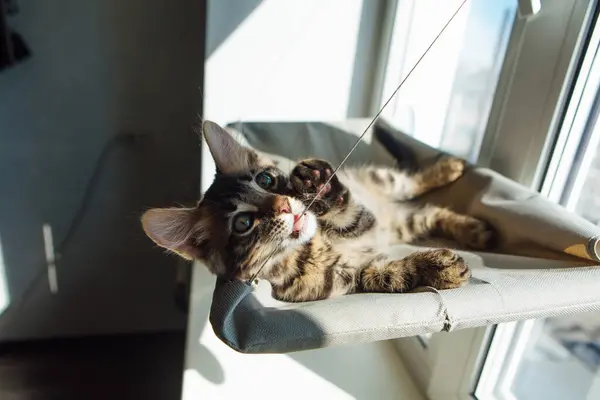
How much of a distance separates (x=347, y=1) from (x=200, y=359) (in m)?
1.00

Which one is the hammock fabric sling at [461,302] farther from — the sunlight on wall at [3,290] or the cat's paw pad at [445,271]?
the sunlight on wall at [3,290]

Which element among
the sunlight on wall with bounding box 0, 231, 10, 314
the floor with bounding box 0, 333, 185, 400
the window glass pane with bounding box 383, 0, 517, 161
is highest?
the window glass pane with bounding box 383, 0, 517, 161

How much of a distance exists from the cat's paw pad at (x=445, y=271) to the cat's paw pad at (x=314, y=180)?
261mm

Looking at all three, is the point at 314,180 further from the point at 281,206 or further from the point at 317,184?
the point at 281,206

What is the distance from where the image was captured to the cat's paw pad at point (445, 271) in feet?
1.98

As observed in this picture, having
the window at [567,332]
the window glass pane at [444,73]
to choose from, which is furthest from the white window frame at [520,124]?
the window glass pane at [444,73]

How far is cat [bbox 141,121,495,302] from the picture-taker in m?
0.76

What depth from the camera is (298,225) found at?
803 mm

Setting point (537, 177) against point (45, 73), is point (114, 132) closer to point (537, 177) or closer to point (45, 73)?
point (45, 73)

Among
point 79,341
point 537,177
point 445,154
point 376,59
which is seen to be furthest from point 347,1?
point 79,341

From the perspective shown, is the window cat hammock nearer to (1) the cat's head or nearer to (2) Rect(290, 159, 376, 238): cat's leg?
(1) the cat's head

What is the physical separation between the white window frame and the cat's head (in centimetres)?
37

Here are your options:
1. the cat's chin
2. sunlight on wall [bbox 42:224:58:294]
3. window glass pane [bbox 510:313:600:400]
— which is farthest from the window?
sunlight on wall [bbox 42:224:58:294]

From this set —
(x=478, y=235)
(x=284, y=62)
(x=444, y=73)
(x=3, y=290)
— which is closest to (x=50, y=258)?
(x=3, y=290)
